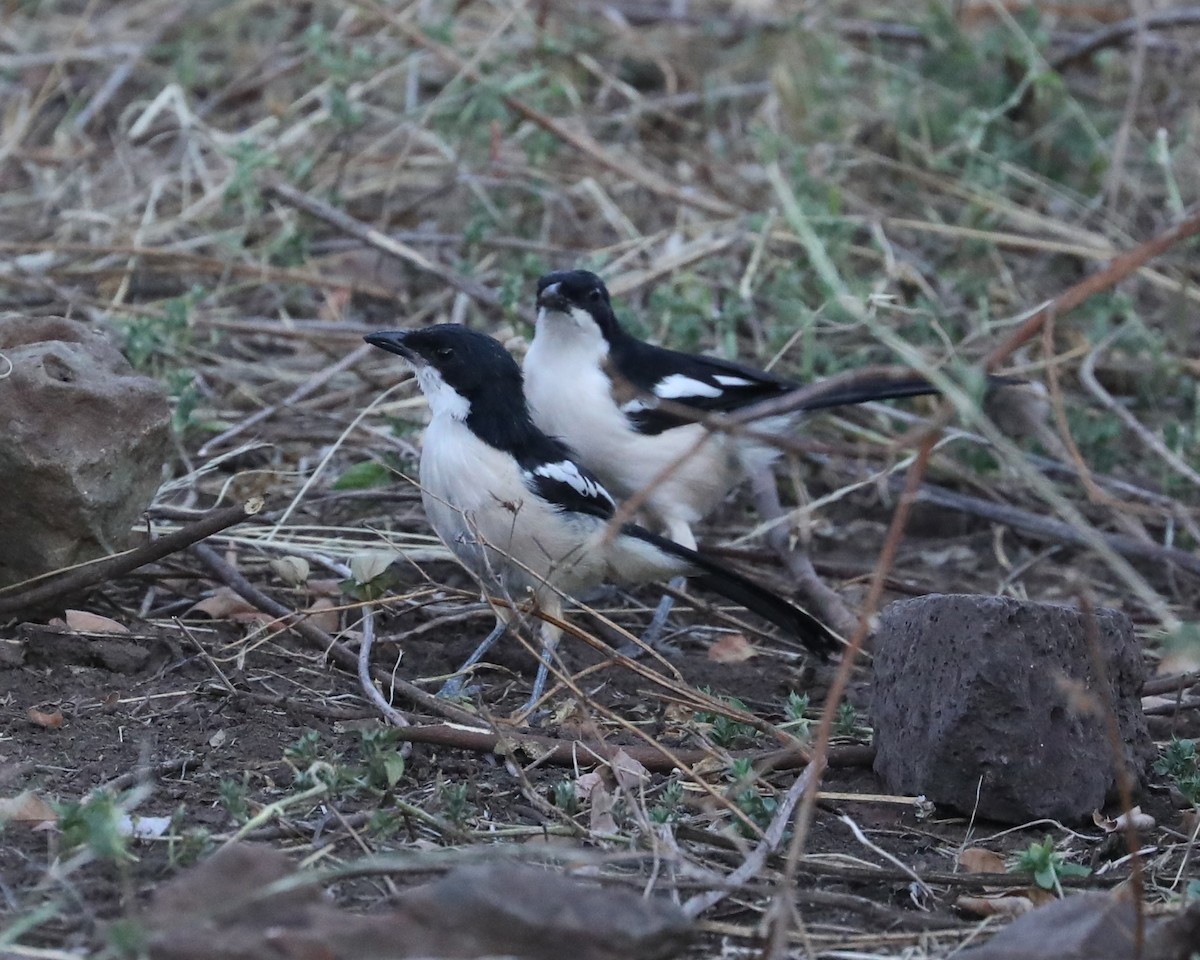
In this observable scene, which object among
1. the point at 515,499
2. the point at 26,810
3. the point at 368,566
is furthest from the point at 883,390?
the point at 26,810

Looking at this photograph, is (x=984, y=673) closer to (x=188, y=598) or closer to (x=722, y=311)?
(x=188, y=598)

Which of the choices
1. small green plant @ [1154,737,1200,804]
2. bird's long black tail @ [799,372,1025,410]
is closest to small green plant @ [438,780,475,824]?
small green plant @ [1154,737,1200,804]

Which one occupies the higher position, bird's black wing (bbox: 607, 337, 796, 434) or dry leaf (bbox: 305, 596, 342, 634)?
bird's black wing (bbox: 607, 337, 796, 434)

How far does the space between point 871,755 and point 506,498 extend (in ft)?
4.11

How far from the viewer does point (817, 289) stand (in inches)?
263

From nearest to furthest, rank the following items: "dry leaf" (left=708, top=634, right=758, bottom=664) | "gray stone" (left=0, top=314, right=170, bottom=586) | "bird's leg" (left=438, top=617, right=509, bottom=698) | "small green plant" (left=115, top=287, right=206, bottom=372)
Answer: "gray stone" (left=0, top=314, right=170, bottom=586) → "bird's leg" (left=438, top=617, right=509, bottom=698) → "dry leaf" (left=708, top=634, right=758, bottom=664) → "small green plant" (left=115, top=287, right=206, bottom=372)

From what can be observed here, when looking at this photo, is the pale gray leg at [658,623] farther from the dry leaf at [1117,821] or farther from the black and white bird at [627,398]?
the dry leaf at [1117,821]

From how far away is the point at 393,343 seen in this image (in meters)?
4.68

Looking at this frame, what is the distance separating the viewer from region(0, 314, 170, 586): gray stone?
13.0 ft

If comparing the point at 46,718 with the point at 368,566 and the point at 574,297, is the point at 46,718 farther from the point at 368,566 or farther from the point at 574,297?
the point at 574,297

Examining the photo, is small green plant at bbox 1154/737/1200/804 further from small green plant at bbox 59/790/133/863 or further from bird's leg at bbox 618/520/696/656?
small green plant at bbox 59/790/133/863

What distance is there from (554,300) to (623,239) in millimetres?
2373

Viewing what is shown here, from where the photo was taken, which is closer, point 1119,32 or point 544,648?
point 544,648

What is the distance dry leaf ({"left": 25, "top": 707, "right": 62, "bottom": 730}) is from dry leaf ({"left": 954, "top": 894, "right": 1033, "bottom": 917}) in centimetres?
204
